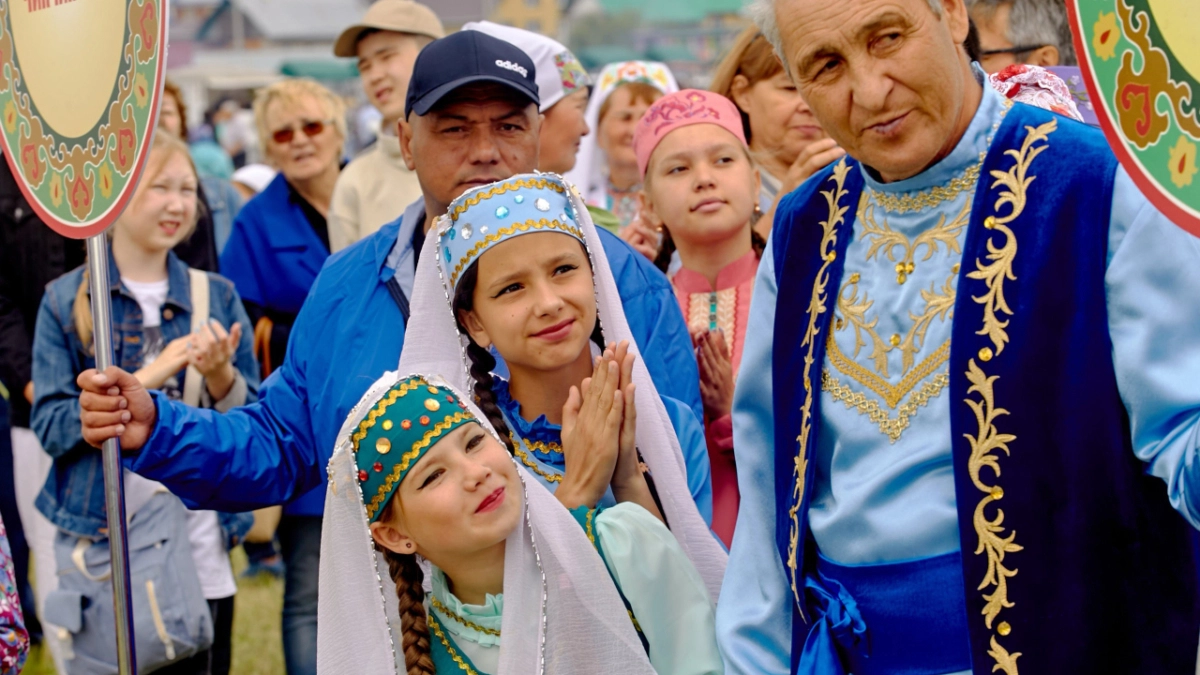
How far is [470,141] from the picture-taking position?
10.8 feet

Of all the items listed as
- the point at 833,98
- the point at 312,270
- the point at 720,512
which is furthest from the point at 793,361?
the point at 312,270

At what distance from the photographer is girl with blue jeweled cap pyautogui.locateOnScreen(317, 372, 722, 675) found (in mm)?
2562

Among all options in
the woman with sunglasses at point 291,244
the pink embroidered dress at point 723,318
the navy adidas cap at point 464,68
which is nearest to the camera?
the navy adidas cap at point 464,68

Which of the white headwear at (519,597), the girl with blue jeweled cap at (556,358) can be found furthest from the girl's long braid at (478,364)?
the white headwear at (519,597)

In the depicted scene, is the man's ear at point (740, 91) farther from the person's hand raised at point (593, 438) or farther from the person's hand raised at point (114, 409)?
the person's hand raised at point (114, 409)

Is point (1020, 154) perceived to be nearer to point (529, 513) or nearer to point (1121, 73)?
point (1121, 73)

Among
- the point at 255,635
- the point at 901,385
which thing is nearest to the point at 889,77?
the point at 901,385

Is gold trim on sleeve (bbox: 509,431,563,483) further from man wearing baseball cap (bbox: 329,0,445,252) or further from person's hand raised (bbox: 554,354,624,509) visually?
man wearing baseball cap (bbox: 329,0,445,252)

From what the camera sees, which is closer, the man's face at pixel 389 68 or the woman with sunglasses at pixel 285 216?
the woman with sunglasses at pixel 285 216

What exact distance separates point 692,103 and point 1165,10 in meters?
2.55

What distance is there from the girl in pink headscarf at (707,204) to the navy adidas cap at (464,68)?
778 millimetres

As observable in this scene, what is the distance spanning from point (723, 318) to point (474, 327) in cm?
123

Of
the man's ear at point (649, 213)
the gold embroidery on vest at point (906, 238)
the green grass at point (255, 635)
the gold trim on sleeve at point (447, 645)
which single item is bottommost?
the green grass at point (255, 635)

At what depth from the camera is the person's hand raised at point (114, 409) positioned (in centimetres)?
295
